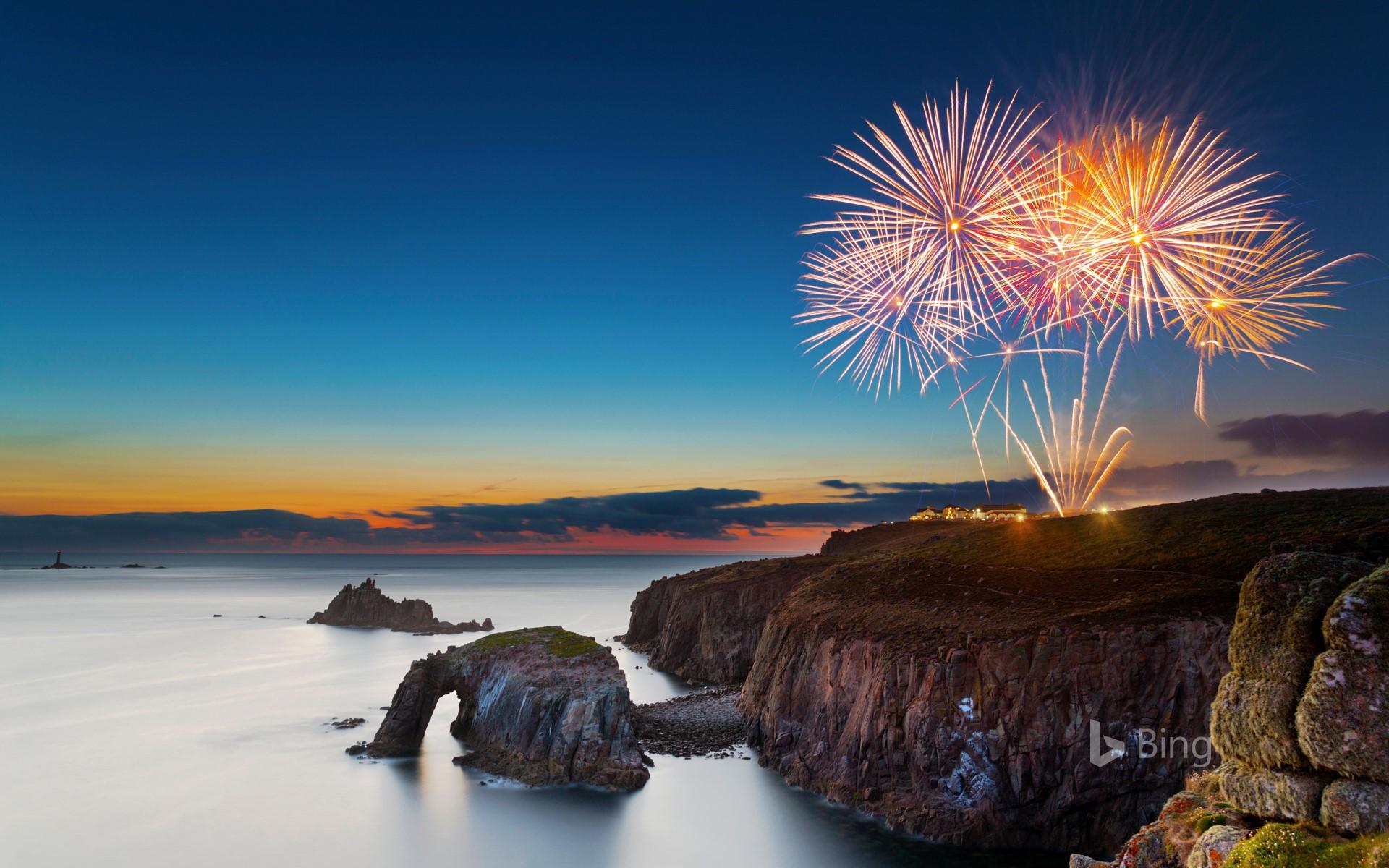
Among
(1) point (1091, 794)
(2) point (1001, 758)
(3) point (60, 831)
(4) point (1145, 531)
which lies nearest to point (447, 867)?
(3) point (60, 831)

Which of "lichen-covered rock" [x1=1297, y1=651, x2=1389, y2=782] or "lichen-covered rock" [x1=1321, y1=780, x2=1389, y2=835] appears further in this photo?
"lichen-covered rock" [x1=1297, y1=651, x2=1389, y2=782]

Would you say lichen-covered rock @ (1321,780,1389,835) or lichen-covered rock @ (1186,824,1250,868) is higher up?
lichen-covered rock @ (1321,780,1389,835)

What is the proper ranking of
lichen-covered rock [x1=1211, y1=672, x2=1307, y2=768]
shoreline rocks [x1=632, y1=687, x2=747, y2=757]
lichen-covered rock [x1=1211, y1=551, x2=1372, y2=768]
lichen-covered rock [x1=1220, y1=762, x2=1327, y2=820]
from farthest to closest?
1. shoreline rocks [x1=632, y1=687, x2=747, y2=757]
2. lichen-covered rock [x1=1211, y1=551, x2=1372, y2=768]
3. lichen-covered rock [x1=1211, y1=672, x2=1307, y2=768]
4. lichen-covered rock [x1=1220, y1=762, x2=1327, y2=820]

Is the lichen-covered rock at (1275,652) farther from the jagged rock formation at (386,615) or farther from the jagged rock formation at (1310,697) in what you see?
the jagged rock formation at (386,615)

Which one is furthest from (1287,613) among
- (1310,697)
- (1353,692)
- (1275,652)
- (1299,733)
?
(1299,733)

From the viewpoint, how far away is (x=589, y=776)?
159 feet

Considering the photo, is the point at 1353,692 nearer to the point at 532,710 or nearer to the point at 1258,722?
the point at 1258,722

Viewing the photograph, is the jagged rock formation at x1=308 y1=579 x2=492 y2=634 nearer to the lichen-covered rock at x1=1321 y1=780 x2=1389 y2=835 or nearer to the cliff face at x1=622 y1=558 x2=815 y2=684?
the cliff face at x1=622 y1=558 x2=815 y2=684

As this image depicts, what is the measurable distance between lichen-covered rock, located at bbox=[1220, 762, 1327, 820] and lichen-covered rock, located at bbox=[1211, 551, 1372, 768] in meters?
0.27

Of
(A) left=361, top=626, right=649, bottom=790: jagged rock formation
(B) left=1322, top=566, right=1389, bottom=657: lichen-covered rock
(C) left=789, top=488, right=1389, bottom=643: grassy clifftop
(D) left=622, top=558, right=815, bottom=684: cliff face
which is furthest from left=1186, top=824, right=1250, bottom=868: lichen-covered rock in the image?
(D) left=622, top=558, right=815, bottom=684: cliff face

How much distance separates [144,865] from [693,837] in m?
30.3

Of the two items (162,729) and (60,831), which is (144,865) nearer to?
(60,831)

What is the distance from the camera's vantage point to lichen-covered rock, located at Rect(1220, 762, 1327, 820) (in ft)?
58.2

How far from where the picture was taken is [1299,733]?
18.1 meters
